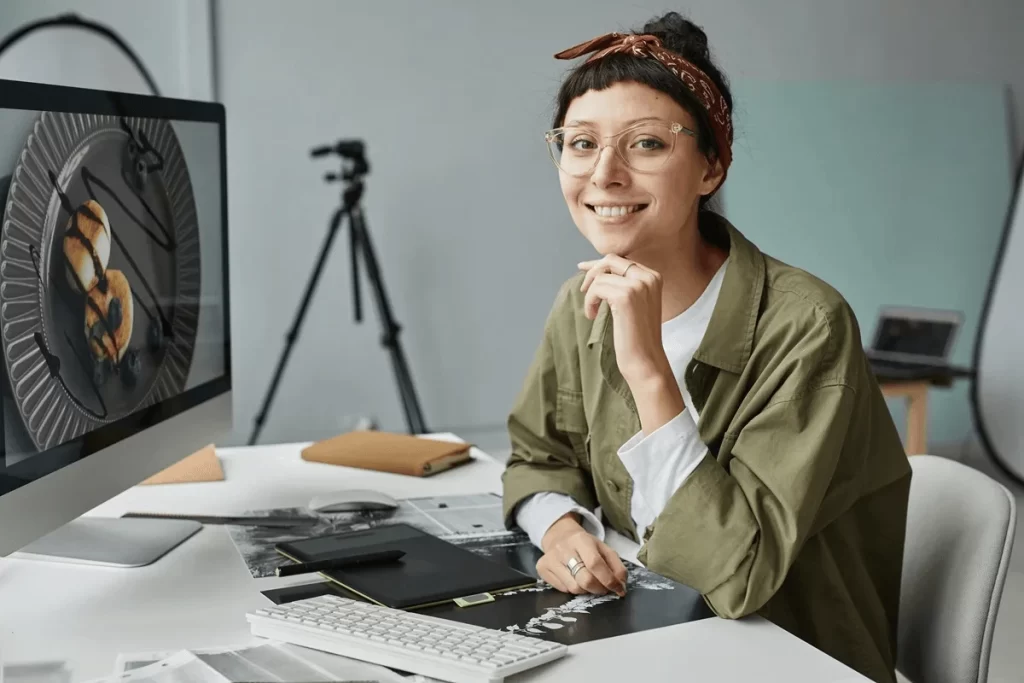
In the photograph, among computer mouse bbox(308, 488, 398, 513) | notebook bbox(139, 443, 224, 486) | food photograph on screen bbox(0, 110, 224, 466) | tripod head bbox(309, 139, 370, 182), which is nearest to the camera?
food photograph on screen bbox(0, 110, 224, 466)

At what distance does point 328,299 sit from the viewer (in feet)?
13.6

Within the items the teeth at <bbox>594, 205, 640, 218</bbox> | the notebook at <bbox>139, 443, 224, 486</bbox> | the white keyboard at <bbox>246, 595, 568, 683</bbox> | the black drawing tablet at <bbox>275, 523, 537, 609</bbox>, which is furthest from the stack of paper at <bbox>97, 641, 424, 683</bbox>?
the notebook at <bbox>139, 443, 224, 486</bbox>

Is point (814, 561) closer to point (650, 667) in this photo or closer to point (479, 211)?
point (650, 667)

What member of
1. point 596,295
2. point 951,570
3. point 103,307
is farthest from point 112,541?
→ point 951,570

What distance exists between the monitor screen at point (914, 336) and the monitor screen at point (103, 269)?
9.59 ft

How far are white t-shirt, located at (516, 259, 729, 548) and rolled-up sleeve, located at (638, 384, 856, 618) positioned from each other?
0.02m

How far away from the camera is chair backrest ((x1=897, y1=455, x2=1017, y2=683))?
1201mm

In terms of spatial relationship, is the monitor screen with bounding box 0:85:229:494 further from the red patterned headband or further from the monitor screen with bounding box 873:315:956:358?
the monitor screen with bounding box 873:315:956:358

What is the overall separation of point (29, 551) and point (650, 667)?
0.78 metres

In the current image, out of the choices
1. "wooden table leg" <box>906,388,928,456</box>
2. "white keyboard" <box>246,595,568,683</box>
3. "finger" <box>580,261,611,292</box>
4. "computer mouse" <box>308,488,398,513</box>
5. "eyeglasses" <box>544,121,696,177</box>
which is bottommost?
"wooden table leg" <box>906,388,928,456</box>

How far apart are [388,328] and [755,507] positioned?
2.90 meters

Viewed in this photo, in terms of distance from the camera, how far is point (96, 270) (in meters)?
1.24

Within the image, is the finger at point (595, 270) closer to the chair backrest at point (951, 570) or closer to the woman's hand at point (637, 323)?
Result: the woman's hand at point (637, 323)

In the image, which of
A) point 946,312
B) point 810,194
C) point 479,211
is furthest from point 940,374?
point 479,211
